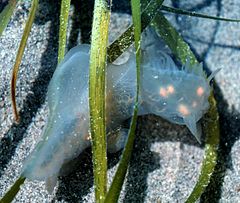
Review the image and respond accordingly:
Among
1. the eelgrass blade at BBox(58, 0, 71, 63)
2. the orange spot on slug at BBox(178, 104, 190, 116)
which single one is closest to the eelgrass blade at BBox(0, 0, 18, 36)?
the eelgrass blade at BBox(58, 0, 71, 63)

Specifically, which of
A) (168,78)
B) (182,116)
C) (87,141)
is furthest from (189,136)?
(87,141)

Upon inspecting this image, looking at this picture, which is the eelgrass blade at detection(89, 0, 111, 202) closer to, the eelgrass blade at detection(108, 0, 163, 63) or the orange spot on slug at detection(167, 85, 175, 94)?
the eelgrass blade at detection(108, 0, 163, 63)

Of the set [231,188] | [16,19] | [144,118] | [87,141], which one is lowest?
[231,188]

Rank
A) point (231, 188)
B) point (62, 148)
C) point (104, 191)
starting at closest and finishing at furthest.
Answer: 1. point (104, 191)
2. point (62, 148)
3. point (231, 188)

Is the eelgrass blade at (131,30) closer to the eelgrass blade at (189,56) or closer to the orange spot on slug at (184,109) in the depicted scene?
the eelgrass blade at (189,56)

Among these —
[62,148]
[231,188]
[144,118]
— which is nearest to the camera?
[62,148]

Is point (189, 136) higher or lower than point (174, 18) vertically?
lower

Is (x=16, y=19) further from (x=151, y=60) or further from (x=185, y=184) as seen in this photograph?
(x=185, y=184)
